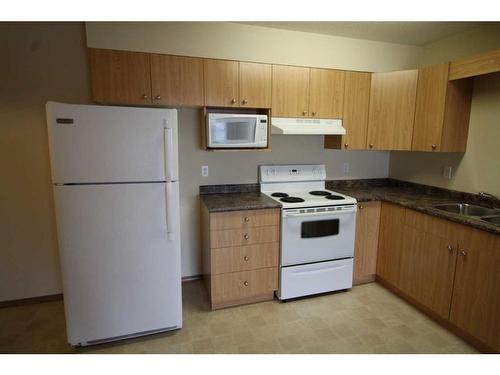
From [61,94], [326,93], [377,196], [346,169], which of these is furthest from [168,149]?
[346,169]

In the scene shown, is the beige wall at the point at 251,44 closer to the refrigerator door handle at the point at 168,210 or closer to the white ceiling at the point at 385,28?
the white ceiling at the point at 385,28

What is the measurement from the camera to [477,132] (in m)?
2.57

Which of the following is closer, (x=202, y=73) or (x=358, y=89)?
(x=202, y=73)

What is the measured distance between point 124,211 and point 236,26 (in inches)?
72.6

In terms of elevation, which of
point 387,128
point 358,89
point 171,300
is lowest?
point 171,300

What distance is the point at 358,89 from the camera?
2.88m

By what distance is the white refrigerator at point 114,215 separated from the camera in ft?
5.97

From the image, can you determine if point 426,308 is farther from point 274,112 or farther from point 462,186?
point 274,112

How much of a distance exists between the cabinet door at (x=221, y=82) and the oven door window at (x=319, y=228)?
1266 millimetres

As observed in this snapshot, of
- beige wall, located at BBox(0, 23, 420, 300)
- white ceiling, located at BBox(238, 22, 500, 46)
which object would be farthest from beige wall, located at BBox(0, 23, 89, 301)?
white ceiling, located at BBox(238, 22, 500, 46)

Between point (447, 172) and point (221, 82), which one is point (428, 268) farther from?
point (221, 82)

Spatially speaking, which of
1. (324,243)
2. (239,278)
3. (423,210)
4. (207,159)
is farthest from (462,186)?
(207,159)

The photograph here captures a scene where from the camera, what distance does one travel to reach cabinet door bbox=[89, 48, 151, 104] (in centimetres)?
221

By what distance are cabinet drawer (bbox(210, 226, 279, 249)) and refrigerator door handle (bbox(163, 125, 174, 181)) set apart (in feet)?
2.20
